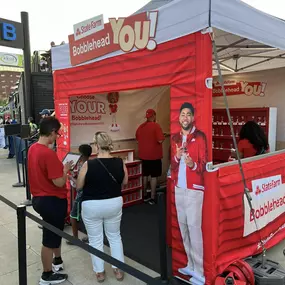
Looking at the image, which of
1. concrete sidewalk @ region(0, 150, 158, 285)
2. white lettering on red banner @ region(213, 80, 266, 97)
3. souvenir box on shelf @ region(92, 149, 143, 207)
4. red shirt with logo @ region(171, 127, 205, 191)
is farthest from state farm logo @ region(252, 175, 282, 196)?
white lettering on red banner @ region(213, 80, 266, 97)

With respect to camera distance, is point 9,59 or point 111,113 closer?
point 111,113

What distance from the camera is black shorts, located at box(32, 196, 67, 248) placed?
2680 millimetres

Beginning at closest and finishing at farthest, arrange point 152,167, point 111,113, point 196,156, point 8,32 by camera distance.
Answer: point 196,156, point 111,113, point 152,167, point 8,32

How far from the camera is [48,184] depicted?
2684mm

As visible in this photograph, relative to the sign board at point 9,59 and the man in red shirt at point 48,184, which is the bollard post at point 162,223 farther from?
the sign board at point 9,59

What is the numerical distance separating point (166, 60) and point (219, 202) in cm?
135

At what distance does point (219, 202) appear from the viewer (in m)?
2.57

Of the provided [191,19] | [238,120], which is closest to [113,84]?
[191,19]

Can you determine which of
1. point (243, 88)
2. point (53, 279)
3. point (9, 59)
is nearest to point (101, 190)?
point (53, 279)

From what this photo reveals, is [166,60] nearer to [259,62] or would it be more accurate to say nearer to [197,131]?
[197,131]

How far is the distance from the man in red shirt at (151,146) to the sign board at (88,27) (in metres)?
2.06

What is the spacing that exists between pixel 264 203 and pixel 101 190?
177cm

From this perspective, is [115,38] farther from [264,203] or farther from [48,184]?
[264,203]

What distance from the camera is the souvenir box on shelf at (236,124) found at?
209 inches
